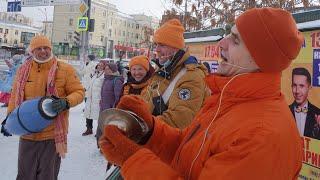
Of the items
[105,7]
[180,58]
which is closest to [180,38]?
[180,58]

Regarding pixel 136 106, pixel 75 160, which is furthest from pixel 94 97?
pixel 136 106

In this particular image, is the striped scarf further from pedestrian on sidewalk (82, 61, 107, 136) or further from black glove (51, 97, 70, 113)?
pedestrian on sidewalk (82, 61, 107, 136)

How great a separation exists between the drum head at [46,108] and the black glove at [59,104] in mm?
30

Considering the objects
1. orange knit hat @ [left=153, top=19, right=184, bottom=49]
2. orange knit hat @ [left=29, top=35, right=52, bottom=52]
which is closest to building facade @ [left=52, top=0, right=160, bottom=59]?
orange knit hat @ [left=29, top=35, right=52, bottom=52]

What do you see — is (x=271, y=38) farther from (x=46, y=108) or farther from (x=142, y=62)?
(x=142, y=62)

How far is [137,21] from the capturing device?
304ft

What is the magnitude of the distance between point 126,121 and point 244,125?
0.48m

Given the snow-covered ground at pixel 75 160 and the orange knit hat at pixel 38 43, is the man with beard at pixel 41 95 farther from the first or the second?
the snow-covered ground at pixel 75 160

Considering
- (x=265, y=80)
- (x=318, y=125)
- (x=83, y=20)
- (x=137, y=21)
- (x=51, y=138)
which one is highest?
(x=137, y=21)

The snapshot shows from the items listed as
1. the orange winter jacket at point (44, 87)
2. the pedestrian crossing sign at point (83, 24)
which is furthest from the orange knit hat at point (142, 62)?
the pedestrian crossing sign at point (83, 24)

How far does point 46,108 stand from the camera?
3779 millimetres

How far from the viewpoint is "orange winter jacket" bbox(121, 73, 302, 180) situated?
129 cm

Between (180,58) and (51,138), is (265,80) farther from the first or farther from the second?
(51,138)

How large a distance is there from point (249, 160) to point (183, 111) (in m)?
1.35
